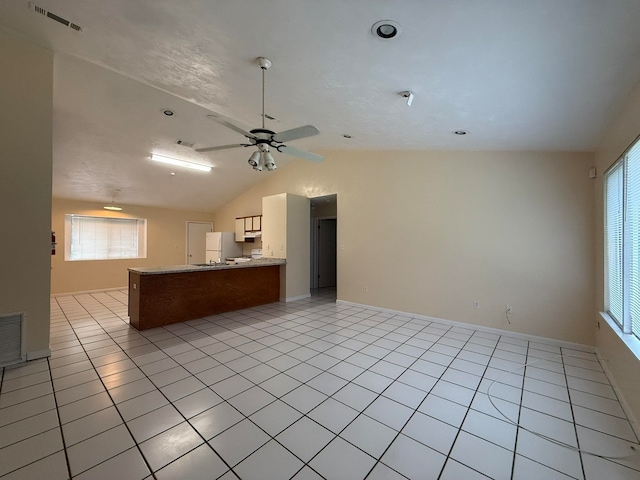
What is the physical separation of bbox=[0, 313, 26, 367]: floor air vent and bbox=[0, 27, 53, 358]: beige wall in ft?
0.18

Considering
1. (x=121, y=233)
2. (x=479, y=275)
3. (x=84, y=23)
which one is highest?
(x=84, y=23)

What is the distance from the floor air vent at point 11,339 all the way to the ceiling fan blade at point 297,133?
3348 millimetres

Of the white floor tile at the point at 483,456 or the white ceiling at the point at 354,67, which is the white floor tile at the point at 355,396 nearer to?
the white floor tile at the point at 483,456

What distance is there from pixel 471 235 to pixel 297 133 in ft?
10.6

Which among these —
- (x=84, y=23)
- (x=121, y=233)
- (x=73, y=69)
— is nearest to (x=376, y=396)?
(x=84, y=23)

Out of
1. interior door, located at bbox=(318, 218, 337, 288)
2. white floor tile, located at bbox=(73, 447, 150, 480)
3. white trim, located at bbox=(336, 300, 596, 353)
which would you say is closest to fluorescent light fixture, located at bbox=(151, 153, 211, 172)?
interior door, located at bbox=(318, 218, 337, 288)

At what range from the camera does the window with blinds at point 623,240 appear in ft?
6.95

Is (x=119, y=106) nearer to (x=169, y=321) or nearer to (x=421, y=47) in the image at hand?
(x=169, y=321)

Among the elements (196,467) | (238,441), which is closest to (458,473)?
(238,441)

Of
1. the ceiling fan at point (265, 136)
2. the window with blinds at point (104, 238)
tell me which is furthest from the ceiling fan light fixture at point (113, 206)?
the ceiling fan at point (265, 136)

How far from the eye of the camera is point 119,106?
3.90 metres

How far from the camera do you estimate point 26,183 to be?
285cm

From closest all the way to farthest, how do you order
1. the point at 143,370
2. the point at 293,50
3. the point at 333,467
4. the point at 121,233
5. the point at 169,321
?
1. the point at 333,467
2. the point at 293,50
3. the point at 143,370
4. the point at 169,321
5. the point at 121,233

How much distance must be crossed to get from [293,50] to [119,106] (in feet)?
10.6
